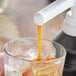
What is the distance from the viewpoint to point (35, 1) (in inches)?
47.7

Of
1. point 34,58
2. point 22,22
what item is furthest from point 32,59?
point 22,22

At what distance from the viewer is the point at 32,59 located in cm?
48

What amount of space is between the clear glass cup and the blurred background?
16.0 inches

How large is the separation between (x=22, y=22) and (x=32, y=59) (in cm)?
62

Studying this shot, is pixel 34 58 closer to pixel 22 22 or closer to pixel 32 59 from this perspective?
pixel 32 59

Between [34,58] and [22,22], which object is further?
[22,22]

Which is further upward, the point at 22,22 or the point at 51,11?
the point at 51,11

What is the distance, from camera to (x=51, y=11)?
17.6 inches

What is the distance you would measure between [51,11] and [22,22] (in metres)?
0.65

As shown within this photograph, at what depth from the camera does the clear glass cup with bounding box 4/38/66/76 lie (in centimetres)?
44

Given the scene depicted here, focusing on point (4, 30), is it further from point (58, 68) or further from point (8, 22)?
point (58, 68)

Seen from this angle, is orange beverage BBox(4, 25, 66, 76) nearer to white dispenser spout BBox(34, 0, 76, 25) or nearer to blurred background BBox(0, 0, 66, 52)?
white dispenser spout BBox(34, 0, 76, 25)

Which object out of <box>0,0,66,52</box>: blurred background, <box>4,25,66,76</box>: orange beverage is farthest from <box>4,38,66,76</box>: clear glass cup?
<box>0,0,66,52</box>: blurred background

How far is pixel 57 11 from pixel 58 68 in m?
0.10
